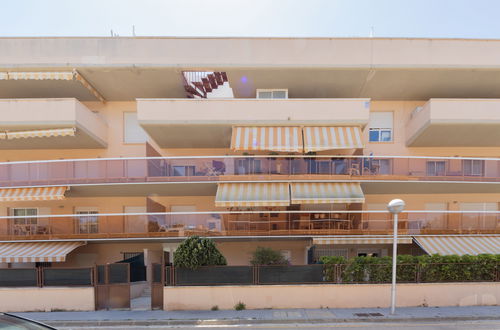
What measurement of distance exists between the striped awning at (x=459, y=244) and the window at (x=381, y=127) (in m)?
5.39

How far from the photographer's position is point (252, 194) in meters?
11.4

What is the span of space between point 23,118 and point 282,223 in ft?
43.0

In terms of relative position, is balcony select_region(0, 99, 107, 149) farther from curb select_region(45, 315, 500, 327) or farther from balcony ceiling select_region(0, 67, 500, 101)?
curb select_region(45, 315, 500, 327)

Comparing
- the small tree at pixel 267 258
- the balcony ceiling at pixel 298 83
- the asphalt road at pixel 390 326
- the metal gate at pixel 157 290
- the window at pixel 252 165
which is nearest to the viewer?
the asphalt road at pixel 390 326

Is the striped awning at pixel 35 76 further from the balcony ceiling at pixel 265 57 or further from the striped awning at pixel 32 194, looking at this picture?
the striped awning at pixel 32 194

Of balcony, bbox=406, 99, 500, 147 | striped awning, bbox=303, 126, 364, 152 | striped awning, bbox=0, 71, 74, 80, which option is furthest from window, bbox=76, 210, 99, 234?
balcony, bbox=406, 99, 500, 147

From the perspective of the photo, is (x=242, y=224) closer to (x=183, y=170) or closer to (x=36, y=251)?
(x=183, y=170)

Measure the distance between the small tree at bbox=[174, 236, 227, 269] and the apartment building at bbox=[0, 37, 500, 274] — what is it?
2.04 metres

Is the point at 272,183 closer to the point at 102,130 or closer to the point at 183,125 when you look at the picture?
the point at 183,125

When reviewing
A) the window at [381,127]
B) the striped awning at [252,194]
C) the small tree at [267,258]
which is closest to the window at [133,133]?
the striped awning at [252,194]

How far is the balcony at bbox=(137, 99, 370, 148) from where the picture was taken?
11870 mm

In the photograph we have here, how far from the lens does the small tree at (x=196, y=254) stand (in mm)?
9164

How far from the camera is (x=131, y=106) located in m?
14.5

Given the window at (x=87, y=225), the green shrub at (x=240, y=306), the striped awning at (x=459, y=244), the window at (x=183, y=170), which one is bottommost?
the green shrub at (x=240, y=306)
